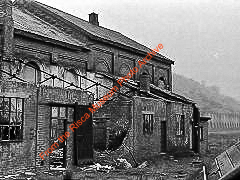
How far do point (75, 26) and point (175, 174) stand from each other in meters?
13.7

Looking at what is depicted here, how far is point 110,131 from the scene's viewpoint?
58.2 feet

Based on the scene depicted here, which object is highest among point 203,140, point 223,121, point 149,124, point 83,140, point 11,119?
point 11,119

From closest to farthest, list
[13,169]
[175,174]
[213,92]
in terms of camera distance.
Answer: [13,169]
[175,174]
[213,92]

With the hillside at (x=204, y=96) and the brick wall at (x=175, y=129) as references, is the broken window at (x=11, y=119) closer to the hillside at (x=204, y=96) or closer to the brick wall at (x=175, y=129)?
the brick wall at (x=175, y=129)

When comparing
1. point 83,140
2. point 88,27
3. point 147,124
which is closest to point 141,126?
point 147,124

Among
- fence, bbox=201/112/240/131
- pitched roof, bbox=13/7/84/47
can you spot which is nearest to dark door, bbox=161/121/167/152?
pitched roof, bbox=13/7/84/47

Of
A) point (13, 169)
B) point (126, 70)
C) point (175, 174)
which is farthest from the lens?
point (126, 70)

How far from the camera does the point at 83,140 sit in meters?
14.8

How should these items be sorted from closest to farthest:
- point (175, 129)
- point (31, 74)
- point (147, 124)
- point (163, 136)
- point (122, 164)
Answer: point (122, 164) < point (147, 124) < point (31, 74) < point (163, 136) < point (175, 129)

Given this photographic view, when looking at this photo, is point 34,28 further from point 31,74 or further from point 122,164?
point 122,164

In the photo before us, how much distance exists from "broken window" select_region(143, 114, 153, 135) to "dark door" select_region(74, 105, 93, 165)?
348 cm

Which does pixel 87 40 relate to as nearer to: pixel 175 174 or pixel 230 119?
pixel 175 174

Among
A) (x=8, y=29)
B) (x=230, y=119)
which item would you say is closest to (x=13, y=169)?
(x=8, y=29)

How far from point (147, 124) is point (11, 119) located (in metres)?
7.88
